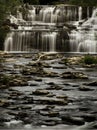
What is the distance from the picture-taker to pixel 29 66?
34.4 meters

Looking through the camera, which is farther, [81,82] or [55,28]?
[55,28]

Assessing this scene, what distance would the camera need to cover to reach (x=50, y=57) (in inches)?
1661

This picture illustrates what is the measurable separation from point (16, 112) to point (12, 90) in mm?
4924

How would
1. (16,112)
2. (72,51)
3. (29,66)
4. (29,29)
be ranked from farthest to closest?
1. (29,29)
2. (72,51)
3. (29,66)
4. (16,112)

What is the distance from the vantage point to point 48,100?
775 inches

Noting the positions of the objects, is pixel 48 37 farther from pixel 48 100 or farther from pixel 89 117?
pixel 89 117

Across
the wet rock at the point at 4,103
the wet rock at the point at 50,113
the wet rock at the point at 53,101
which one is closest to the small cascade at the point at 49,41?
the wet rock at the point at 53,101

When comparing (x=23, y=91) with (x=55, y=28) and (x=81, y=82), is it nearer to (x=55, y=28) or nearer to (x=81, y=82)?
(x=81, y=82)

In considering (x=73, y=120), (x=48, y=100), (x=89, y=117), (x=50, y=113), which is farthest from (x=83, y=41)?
(x=73, y=120)

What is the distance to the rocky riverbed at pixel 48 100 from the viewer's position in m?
16.0

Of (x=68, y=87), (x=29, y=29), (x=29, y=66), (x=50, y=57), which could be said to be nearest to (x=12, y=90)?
(x=68, y=87)

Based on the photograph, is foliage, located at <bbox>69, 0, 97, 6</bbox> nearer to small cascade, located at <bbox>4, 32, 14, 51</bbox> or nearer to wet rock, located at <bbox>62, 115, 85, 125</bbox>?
small cascade, located at <bbox>4, 32, 14, 51</bbox>

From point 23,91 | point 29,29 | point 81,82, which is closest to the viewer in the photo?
point 23,91

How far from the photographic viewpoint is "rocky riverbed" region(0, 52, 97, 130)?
52.4 ft
